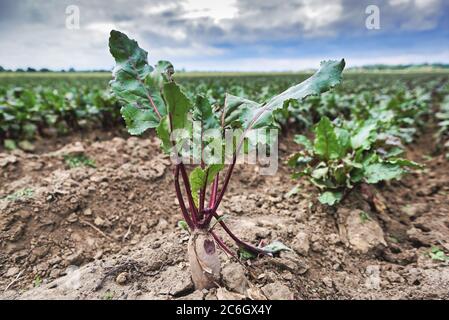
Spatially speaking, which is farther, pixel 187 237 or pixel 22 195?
pixel 22 195

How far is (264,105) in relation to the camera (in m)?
1.87

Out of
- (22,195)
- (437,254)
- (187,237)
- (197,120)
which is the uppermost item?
(197,120)

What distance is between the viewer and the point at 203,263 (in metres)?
1.67

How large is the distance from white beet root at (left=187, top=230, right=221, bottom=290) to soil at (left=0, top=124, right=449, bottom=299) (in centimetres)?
5

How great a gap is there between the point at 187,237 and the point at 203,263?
573 mm

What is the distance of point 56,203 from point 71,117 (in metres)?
3.24

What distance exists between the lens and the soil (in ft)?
6.22

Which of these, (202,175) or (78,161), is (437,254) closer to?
(202,175)

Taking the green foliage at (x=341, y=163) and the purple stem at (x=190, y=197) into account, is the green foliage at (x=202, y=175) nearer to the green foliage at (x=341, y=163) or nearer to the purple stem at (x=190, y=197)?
the purple stem at (x=190, y=197)

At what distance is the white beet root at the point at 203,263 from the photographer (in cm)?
167

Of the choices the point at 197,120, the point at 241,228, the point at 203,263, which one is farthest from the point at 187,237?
the point at 197,120
